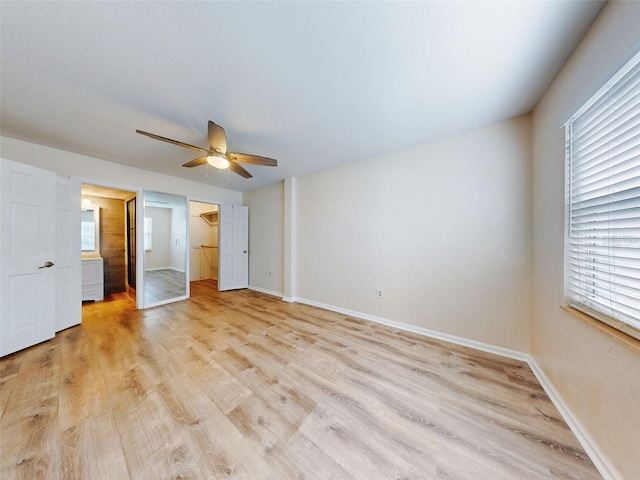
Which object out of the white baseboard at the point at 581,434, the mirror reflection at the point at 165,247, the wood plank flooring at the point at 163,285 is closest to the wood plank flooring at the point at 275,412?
the white baseboard at the point at 581,434

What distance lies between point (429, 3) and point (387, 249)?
232 cm

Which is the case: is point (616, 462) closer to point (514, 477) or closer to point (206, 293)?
point (514, 477)

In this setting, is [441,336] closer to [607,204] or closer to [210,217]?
[607,204]

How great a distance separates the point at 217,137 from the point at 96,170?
8.96ft

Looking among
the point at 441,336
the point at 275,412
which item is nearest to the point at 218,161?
the point at 275,412

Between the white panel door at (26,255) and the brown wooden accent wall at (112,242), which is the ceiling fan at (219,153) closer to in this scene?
the white panel door at (26,255)

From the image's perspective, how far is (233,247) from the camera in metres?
4.84

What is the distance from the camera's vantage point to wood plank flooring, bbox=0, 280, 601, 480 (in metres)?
1.08

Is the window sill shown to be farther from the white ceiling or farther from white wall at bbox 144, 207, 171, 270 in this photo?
white wall at bbox 144, 207, 171, 270

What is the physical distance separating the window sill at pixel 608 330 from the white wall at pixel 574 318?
30 millimetres

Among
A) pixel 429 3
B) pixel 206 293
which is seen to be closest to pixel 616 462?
pixel 429 3

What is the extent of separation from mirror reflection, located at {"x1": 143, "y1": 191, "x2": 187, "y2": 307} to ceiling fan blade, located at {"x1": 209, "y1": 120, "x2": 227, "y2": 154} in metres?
2.69

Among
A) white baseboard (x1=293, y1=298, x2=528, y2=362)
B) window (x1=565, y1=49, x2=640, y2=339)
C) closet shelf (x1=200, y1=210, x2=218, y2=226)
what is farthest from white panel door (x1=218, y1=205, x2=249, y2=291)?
window (x1=565, y1=49, x2=640, y2=339)

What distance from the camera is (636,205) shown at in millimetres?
1006
